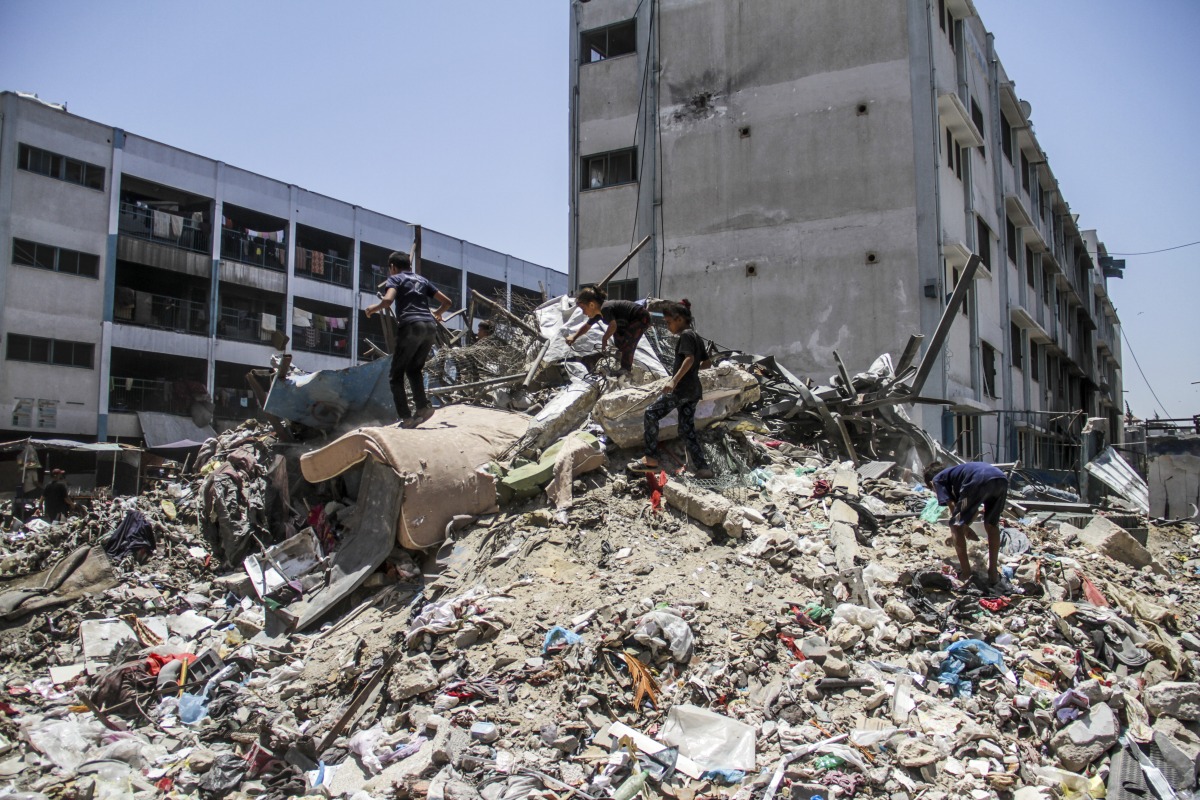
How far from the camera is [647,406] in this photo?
691 cm

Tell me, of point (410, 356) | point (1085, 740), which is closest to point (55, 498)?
Result: point (410, 356)

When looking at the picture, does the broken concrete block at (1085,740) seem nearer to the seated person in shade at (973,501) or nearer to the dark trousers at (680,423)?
the seated person in shade at (973,501)

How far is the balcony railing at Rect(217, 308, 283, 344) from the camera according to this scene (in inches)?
987

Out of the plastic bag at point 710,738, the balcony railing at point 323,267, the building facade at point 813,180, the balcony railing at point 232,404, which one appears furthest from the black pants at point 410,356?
the balcony railing at point 323,267

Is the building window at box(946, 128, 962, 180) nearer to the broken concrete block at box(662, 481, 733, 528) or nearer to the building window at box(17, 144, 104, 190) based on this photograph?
the broken concrete block at box(662, 481, 733, 528)

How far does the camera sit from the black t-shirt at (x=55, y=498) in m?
11.4

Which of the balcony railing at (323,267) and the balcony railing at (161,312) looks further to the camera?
the balcony railing at (323,267)

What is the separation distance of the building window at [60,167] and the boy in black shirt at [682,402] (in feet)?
73.1

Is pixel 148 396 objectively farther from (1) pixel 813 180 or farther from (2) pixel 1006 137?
(2) pixel 1006 137

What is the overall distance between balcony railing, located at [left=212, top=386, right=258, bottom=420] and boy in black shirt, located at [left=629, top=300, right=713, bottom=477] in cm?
2111

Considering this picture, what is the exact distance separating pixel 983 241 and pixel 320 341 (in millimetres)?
22159

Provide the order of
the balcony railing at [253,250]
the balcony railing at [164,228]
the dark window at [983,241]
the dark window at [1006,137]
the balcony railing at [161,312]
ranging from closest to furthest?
the dark window at [983,241] → the dark window at [1006,137] → the balcony railing at [161,312] → the balcony railing at [164,228] → the balcony railing at [253,250]

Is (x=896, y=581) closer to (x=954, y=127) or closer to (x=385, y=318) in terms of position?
(x=385, y=318)

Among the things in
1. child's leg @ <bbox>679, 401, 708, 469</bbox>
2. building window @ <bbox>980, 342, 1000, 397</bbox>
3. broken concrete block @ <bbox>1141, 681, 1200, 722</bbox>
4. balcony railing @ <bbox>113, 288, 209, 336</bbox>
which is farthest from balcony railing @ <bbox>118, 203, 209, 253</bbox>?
broken concrete block @ <bbox>1141, 681, 1200, 722</bbox>
